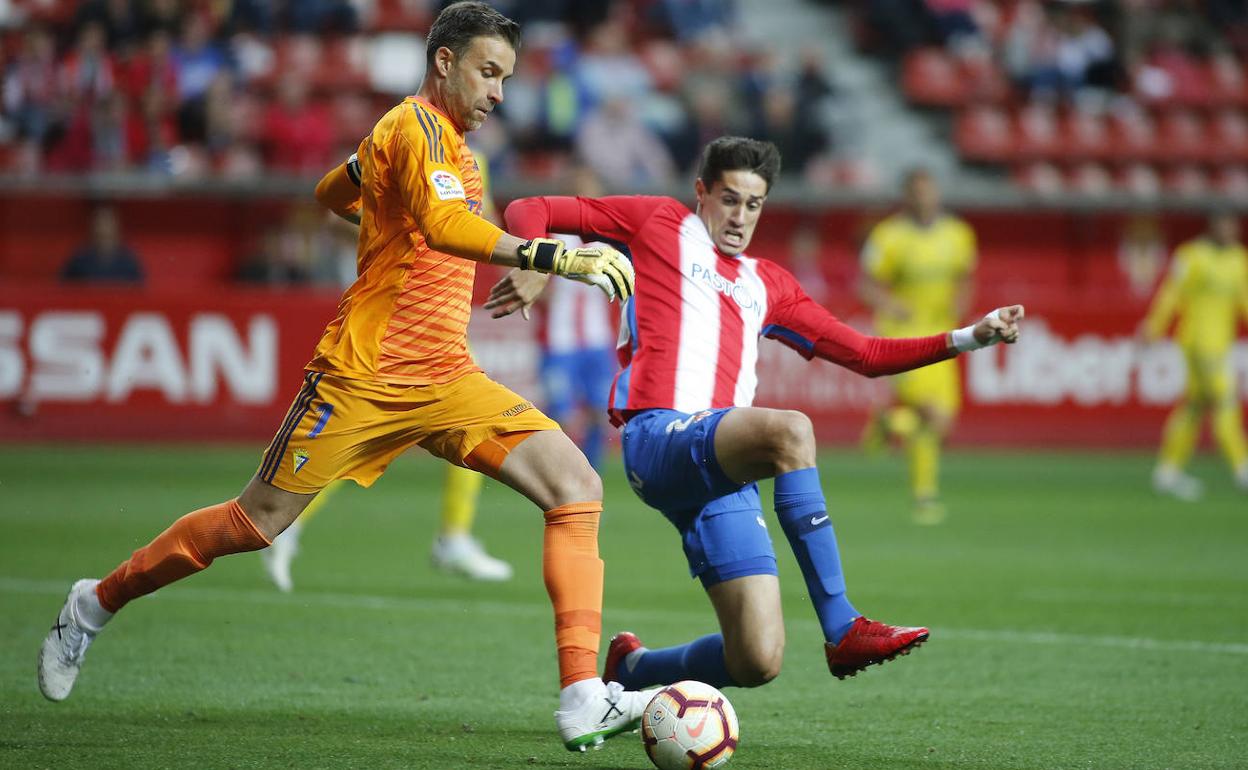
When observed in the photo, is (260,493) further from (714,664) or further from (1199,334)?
(1199,334)

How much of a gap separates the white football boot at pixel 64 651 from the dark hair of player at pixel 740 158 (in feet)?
7.99

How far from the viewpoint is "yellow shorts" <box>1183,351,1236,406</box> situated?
48.2 ft

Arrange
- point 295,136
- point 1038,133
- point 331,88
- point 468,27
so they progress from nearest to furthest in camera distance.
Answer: point 468,27, point 295,136, point 331,88, point 1038,133

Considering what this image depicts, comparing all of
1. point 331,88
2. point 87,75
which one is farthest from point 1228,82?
point 87,75

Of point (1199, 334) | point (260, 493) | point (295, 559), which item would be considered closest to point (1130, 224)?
point (1199, 334)

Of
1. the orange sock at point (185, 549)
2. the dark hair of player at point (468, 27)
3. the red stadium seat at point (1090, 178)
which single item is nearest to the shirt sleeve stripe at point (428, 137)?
the dark hair of player at point (468, 27)

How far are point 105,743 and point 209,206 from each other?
535 inches

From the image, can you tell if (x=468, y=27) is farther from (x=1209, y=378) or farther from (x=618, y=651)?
(x=1209, y=378)

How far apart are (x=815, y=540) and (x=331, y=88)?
1540cm

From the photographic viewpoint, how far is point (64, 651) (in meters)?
5.25

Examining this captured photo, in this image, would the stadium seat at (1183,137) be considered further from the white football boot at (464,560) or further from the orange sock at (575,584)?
the orange sock at (575,584)

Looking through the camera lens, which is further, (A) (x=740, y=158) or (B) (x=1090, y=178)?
(B) (x=1090, y=178)

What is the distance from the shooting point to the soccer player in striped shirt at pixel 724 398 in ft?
16.1

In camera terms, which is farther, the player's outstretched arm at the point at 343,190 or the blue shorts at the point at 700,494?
the player's outstretched arm at the point at 343,190
